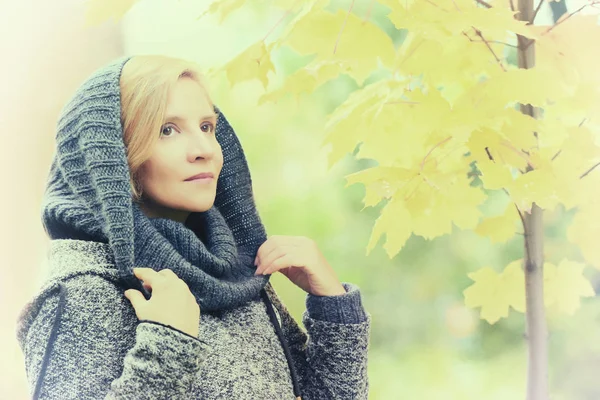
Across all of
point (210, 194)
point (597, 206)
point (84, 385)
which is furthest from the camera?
point (597, 206)

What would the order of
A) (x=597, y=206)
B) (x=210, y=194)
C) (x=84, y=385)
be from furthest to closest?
(x=597, y=206)
(x=210, y=194)
(x=84, y=385)

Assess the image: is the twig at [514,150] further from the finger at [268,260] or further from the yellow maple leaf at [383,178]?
the finger at [268,260]

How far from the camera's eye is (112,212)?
68 cm

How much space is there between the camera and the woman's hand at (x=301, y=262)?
0.82m

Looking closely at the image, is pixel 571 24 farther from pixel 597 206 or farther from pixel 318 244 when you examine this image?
pixel 318 244

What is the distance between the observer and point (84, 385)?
645mm

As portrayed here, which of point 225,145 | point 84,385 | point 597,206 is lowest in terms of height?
point 84,385

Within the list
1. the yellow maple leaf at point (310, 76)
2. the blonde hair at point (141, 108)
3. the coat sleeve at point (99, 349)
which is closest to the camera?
the coat sleeve at point (99, 349)

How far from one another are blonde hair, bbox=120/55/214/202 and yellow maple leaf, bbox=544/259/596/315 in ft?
2.06

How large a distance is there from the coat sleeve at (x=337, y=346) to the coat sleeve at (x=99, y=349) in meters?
0.22

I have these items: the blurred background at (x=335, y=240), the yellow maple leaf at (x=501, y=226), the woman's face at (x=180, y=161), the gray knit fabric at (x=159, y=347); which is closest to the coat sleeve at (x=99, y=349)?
the gray knit fabric at (x=159, y=347)

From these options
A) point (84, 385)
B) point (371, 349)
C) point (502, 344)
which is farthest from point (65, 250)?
point (502, 344)

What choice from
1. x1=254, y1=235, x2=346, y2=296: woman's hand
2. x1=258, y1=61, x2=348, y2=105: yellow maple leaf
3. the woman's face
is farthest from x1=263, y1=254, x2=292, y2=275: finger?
x1=258, y1=61, x2=348, y2=105: yellow maple leaf

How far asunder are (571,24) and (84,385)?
0.80 m
